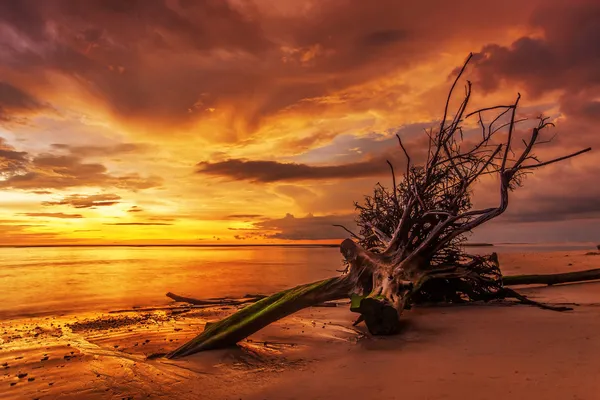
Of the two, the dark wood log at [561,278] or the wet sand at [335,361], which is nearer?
the wet sand at [335,361]

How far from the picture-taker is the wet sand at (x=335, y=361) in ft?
12.8

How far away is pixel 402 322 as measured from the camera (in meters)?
6.94

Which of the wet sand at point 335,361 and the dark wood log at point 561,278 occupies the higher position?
the dark wood log at point 561,278

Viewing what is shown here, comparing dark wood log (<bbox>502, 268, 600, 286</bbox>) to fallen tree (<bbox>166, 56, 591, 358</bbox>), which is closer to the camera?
fallen tree (<bbox>166, 56, 591, 358</bbox>)

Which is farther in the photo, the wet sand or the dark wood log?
the dark wood log

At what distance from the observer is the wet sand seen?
153 inches

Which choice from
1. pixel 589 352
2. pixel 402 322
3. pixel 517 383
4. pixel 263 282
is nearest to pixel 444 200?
pixel 402 322

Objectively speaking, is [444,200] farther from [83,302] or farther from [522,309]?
[83,302]

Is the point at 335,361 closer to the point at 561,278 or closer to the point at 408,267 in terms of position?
the point at 408,267

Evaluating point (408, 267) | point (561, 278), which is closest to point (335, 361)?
point (408, 267)

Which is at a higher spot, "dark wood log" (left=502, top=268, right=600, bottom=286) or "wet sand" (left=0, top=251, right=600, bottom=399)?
"dark wood log" (left=502, top=268, right=600, bottom=286)

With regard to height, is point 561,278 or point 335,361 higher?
point 561,278

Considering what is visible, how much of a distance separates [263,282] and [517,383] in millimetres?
15234

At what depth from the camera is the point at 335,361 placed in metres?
5.01
